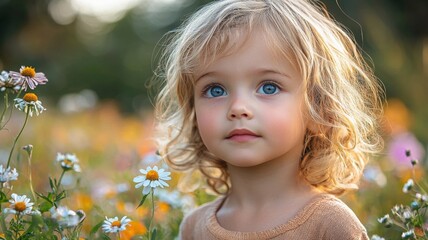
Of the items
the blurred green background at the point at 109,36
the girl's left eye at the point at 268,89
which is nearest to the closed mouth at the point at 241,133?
the girl's left eye at the point at 268,89

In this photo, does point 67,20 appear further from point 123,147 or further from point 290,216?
point 290,216

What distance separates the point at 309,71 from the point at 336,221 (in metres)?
0.48

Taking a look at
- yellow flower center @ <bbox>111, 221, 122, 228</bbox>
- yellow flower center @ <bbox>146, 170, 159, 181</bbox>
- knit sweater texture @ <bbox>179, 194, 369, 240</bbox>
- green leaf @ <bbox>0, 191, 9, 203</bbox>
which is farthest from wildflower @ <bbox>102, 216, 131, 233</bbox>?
knit sweater texture @ <bbox>179, 194, 369, 240</bbox>

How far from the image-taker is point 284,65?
2402 mm

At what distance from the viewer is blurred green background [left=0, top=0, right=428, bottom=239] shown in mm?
4730

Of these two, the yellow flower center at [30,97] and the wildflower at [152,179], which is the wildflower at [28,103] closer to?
the yellow flower center at [30,97]

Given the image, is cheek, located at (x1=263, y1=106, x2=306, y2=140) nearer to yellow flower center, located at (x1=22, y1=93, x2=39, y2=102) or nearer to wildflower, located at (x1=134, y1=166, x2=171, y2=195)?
wildflower, located at (x1=134, y1=166, x2=171, y2=195)

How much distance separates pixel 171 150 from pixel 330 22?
2.56 ft

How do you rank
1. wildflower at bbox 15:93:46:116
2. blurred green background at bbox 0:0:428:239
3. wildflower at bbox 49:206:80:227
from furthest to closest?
1. blurred green background at bbox 0:0:428:239
2. wildflower at bbox 15:93:46:116
3. wildflower at bbox 49:206:80:227

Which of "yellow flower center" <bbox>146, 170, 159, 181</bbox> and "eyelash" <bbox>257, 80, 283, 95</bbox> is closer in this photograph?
"yellow flower center" <bbox>146, 170, 159, 181</bbox>

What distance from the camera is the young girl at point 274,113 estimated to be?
2.35 metres

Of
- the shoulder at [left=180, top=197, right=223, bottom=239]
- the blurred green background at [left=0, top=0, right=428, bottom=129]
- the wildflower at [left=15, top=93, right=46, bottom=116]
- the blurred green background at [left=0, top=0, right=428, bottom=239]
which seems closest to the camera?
the wildflower at [left=15, top=93, right=46, bottom=116]

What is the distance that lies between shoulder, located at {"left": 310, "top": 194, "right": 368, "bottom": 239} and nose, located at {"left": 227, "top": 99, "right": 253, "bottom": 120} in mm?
362

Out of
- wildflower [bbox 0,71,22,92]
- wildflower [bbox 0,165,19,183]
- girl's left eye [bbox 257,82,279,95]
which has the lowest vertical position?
girl's left eye [bbox 257,82,279,95]
